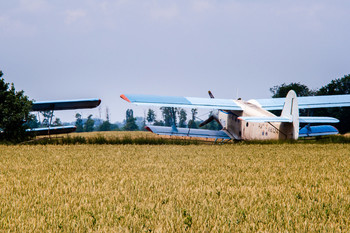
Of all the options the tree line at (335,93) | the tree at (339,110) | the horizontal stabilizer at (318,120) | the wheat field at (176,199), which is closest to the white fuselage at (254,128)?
the horizontal stabilizer at (318,120)

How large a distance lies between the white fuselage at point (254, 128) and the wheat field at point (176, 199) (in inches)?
307

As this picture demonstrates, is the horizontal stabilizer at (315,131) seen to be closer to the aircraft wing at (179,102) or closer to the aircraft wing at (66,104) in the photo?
the aircraft wing at (179,102)

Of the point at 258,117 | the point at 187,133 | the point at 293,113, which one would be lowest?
the point at 187,133

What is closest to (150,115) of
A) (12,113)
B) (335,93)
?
(335,93)

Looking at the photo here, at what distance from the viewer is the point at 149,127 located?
628 inches

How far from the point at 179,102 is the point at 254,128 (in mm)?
4179

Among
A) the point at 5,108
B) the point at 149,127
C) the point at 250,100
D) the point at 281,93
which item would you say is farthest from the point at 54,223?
the point at 281,93

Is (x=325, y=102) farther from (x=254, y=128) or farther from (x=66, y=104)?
(x=66, y=104)

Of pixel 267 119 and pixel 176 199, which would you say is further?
pixel 267 119

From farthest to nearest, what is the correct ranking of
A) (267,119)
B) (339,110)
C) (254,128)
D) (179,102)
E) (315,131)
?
(339,110) < (315,131) < (179,102) < (254,128) < (267,119)

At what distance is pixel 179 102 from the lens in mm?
14734

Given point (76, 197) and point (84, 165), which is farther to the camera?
point (84, 165)

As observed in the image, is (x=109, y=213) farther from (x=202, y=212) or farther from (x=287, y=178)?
(x=287, y=178)

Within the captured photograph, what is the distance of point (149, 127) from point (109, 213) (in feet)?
42.2
